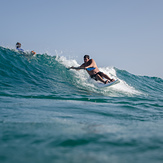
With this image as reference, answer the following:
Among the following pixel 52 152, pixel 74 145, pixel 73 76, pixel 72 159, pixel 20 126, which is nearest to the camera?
pixel 72 159

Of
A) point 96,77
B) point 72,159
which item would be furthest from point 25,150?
point 96,77

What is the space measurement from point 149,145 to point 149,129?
0.89 metres

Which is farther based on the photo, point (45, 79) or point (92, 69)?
point (45, 79)

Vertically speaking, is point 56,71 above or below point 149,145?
above

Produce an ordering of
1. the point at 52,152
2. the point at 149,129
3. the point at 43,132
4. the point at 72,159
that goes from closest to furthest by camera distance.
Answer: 1. the point at 72,159
2. the point at 52,152
3. the point at 43,132
4. the point at 149,129

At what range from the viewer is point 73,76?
11.6 m

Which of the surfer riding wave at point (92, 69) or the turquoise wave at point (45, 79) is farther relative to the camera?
the surfer riding wave at point (92, 69)

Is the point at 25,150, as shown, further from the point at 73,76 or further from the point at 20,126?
the point at 73,76

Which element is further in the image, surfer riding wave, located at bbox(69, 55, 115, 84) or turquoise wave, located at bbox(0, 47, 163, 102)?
surfer riding wave, located at bbox(69, 55, 115, 84)

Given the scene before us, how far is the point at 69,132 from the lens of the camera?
2807mm

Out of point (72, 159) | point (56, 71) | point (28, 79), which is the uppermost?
point (56, 71)

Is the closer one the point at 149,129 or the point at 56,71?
the point at 149,129

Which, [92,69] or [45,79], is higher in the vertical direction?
[92,69]

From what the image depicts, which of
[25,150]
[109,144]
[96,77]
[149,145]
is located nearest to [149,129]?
[149,145]
